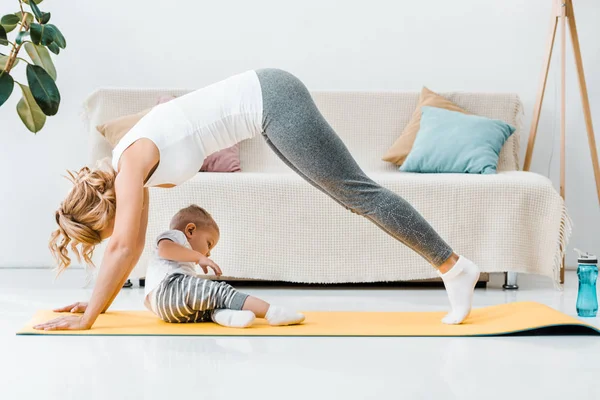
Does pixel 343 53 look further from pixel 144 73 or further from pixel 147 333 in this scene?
pixel 147 333

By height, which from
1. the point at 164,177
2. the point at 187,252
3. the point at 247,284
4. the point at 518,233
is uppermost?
the point at 164,177

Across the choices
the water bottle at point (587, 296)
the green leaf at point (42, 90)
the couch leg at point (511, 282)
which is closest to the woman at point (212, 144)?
the water bottle at point (587, 296)

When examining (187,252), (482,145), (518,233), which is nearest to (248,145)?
(482,145)

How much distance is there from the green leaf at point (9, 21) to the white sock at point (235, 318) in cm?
211

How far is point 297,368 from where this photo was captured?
1.79 metres

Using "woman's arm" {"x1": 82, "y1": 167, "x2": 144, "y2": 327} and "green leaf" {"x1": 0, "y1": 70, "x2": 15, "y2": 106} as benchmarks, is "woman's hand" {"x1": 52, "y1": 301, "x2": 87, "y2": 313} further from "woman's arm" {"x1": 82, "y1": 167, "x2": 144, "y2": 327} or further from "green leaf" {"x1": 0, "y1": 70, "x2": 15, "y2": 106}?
"green leaf" {"x1": 0, "y1": 70, "x2": 15, "y2": 106}

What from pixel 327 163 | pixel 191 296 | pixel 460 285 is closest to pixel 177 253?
pixel 191 296

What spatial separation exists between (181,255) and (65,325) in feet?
1.29

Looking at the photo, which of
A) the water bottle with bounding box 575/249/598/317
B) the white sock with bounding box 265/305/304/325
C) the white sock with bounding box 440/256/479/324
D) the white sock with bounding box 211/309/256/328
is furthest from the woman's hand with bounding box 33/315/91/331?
the water bottle with bounding box 575/249/598/317

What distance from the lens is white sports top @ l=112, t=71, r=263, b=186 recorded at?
2219mm

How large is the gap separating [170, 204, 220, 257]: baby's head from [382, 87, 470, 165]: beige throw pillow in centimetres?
165

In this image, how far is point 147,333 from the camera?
2209mm

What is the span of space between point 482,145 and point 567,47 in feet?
3.34

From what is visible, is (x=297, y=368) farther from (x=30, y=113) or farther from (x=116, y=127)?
(x=30, y=113)
